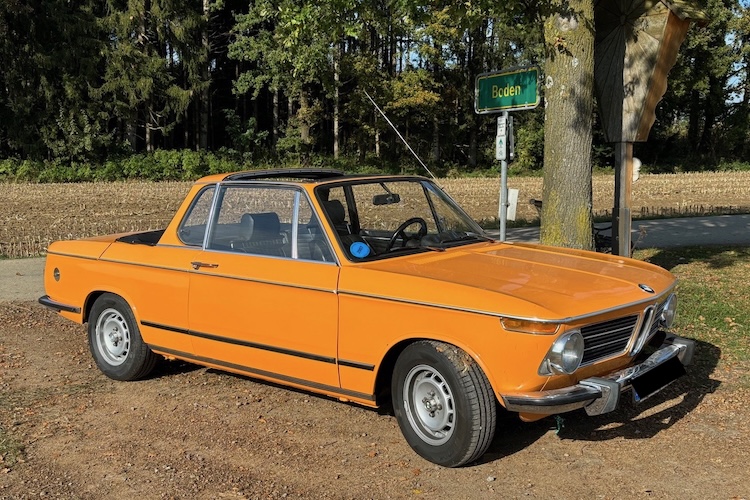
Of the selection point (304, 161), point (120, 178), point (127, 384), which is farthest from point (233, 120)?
point (127, 384)

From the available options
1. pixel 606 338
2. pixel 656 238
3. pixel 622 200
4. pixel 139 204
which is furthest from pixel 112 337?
pixel 139 204

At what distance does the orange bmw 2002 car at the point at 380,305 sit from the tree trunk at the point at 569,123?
100 inches

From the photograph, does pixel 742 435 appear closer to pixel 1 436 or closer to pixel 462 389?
pixel 462 389

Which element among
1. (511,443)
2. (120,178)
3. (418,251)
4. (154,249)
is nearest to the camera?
(511,443)

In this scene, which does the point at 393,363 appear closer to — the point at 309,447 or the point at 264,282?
the point at 309,447

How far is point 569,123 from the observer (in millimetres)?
7797

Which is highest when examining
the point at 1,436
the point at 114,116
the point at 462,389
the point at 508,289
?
the point at 114,116

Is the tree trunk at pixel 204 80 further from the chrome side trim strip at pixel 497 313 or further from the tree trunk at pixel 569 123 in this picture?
the chrome side trim strip at pixel 497 313

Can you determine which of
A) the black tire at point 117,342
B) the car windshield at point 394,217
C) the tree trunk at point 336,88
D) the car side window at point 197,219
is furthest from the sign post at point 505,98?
the tree trunk at point 336,88

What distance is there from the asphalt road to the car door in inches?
198

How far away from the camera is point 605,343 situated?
4133 millimetres

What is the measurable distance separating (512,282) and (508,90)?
4.35m

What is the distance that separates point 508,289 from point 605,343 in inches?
26.0

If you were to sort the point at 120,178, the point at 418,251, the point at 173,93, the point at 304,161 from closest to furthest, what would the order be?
the point at 418,251, the point at 120,178, the point at 173,93, the point at 304,161
